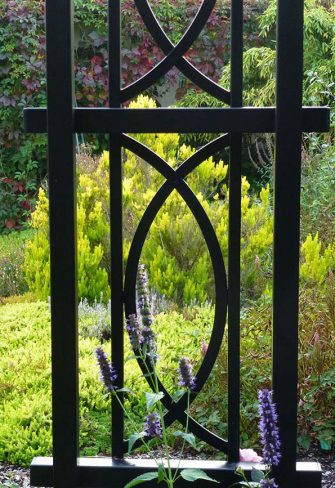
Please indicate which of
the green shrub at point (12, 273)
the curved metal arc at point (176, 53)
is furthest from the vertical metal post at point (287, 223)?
the green shrub at point (12, 273)

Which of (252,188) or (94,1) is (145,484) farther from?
(94,1)

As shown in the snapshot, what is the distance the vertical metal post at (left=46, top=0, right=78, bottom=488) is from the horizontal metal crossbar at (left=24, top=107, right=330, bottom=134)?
0.06m

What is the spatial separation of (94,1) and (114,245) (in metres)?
A: 6.49

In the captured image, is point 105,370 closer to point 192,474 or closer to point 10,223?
point 192,474

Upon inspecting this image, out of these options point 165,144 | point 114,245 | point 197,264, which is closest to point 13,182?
point 165,144

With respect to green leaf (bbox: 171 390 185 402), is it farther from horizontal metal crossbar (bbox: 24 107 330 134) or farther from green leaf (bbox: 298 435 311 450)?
green leaf (bbox: 298 435 311 450)

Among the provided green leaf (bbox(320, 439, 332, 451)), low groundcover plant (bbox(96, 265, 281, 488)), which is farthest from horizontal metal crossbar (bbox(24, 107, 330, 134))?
green leaf (bbox(320, 439, 332, 451))

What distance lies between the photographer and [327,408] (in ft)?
10.4

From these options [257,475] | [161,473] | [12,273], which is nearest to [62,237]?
[161,473]

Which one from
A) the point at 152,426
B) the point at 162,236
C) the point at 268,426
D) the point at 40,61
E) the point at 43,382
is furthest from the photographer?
the point at 40,61

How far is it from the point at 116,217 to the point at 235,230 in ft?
1.07

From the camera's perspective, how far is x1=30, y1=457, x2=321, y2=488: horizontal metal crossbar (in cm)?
228

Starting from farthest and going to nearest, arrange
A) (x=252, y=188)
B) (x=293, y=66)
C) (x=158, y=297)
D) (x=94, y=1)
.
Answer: (x=94, y=1)
(x=252, y=188)
(x=158, y=297)
(x=293, y=66)

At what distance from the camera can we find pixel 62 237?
224 cm
